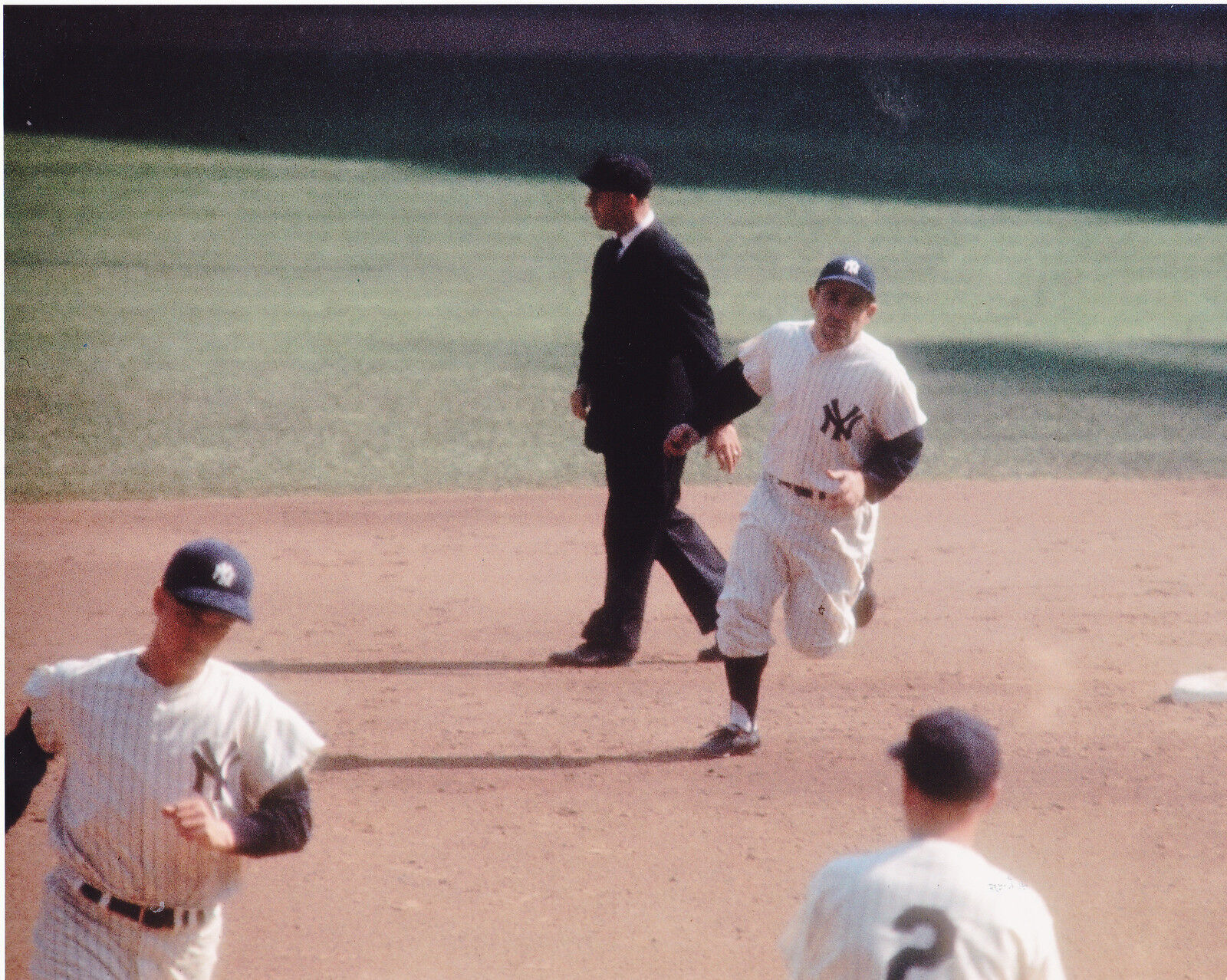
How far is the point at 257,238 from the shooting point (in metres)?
21.0

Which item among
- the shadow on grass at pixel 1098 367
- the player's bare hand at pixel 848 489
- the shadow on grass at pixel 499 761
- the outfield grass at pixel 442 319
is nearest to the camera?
the player's bare hand at pixel 848 489

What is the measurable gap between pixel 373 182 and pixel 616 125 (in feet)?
18.8

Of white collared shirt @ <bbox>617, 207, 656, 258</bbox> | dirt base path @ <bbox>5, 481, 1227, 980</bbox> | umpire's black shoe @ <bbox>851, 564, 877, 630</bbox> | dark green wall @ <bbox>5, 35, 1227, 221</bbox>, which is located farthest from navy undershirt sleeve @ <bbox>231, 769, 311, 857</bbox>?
dark green wall @ <bbox>5, 35, 1227, 221</bbox>

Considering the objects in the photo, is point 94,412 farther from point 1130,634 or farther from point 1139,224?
point 1139,224

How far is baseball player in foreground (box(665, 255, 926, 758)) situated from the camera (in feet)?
17.0

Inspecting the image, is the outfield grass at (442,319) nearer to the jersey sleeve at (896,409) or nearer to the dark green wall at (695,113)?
the dark green wall at (695,113)

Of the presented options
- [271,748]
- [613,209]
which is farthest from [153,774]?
[613,209]

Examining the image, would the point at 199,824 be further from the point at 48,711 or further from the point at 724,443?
the point at 724,443

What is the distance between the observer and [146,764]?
117 inches

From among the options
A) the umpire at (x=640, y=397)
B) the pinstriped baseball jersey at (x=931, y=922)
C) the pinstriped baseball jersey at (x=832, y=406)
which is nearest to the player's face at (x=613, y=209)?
the umpire at (x=640, y=397)

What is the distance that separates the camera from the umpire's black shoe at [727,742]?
544 cm

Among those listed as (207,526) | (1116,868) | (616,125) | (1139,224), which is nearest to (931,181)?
(1139,224)

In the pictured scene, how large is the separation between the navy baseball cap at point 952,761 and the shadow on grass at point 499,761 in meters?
2.99

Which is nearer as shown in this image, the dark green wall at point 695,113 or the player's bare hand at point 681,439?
the player's bare hand at point 681,439
